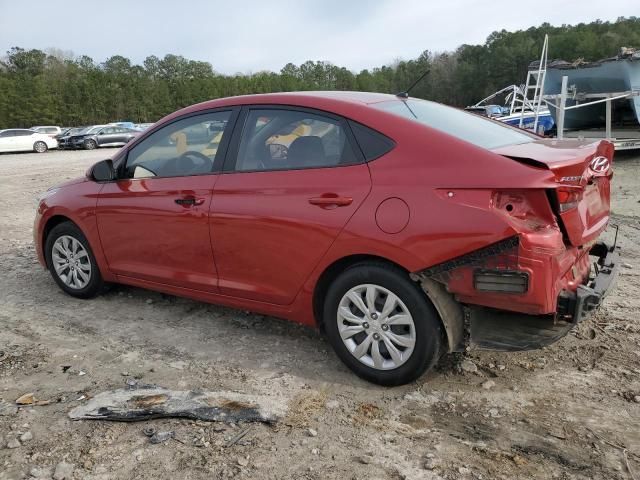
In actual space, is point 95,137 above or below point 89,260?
above

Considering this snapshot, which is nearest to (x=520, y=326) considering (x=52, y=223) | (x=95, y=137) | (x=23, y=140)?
(x=52, y=223)

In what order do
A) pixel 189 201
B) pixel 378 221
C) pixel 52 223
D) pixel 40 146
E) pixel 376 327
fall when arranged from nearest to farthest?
pixel 378 221, pixel 376 327, pixel 189 201, pixel 52 223, pixel 40 146

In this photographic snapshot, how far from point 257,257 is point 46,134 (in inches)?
1282

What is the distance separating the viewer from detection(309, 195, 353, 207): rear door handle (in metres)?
3.21

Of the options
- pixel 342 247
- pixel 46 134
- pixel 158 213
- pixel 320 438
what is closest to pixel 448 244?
pixel 342 247

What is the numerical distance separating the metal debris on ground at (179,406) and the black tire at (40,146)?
1257 inches

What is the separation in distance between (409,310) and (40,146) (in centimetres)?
3300

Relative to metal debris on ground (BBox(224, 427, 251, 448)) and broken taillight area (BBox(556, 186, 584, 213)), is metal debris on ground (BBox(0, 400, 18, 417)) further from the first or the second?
broken taillight area (BBox(556, 186, 584, 213))

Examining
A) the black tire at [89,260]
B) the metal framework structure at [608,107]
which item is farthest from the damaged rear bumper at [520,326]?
the metal framework structure at [608,107]

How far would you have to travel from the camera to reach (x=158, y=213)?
413 cm

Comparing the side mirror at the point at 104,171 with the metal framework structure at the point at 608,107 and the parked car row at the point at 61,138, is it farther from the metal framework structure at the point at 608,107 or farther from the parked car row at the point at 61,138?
the parked car row at the point at 61,138

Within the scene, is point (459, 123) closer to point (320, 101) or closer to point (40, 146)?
point (320, 101)

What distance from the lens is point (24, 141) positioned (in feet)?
99.6

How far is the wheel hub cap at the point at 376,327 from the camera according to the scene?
3139mm
